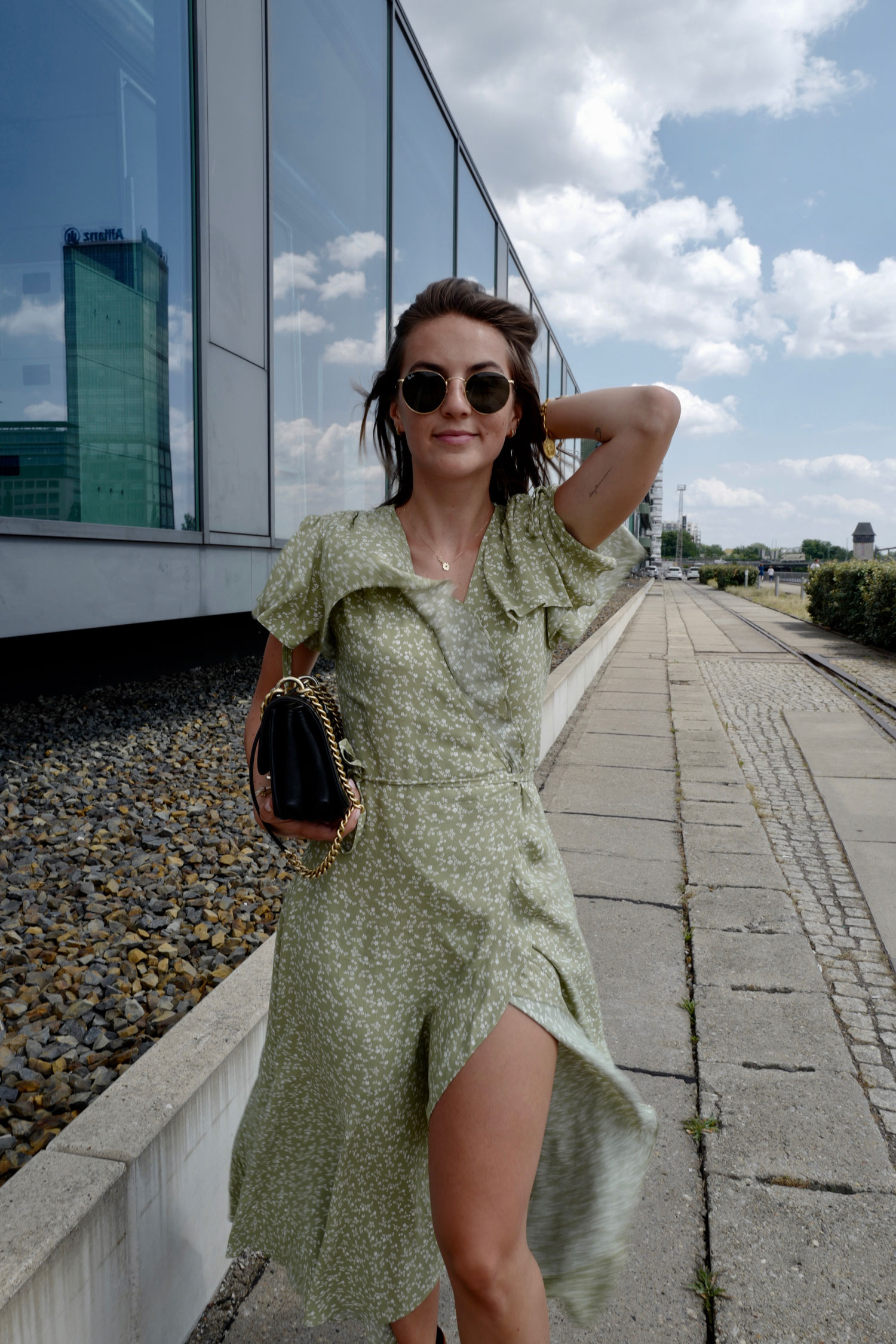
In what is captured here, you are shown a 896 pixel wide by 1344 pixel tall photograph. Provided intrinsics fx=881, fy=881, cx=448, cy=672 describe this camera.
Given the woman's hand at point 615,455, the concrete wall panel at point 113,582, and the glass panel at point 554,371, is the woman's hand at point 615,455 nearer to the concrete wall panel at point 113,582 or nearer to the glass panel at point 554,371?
the concrete wall panel at point 113,582

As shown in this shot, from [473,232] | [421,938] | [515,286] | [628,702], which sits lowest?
[628,702]

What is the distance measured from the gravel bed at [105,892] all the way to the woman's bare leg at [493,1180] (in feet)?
3.66

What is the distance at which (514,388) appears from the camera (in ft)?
5.12

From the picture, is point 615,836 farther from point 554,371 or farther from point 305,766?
point 554,371

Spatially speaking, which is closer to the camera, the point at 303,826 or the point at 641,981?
the point at 303,826

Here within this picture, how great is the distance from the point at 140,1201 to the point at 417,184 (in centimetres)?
1020

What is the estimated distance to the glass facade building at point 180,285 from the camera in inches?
176

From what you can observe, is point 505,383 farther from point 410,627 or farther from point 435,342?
point 410,627

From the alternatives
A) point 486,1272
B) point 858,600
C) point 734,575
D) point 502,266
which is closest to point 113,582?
point 486,1272

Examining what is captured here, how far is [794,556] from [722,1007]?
125697 mm

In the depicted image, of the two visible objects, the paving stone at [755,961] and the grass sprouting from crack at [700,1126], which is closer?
the grass sprouting from crack at [700,1126]

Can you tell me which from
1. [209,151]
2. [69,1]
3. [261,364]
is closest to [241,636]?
[261,364]

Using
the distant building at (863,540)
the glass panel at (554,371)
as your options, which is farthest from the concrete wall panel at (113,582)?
the distant building at (863,540)

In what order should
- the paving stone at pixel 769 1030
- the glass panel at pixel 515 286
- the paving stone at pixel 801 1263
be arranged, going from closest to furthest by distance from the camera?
the paving stone at pixel 801 1263 < the paving stone at pixel 769 1030 < the glass panel at pixel 515 286
